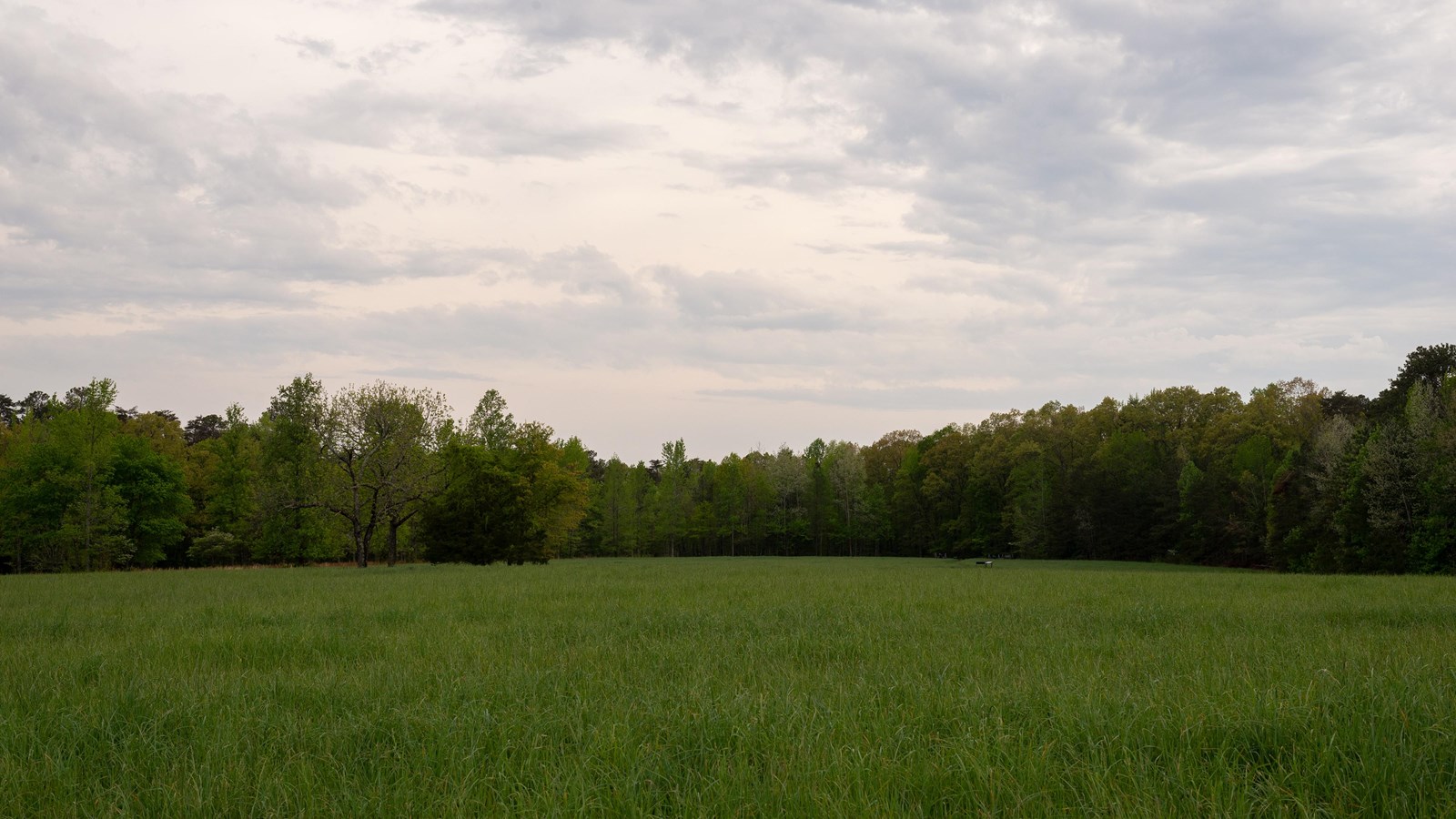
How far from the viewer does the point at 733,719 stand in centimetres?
591

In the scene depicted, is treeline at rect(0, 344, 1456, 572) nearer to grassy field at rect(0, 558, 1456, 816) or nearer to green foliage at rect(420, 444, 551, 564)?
green foliage at rect(420, 444, 551, 564)

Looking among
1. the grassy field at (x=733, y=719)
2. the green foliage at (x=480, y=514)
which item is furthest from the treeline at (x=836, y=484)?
the grassy field at (x=733, y=719)

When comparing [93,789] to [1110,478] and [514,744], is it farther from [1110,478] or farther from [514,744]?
[1110,478]

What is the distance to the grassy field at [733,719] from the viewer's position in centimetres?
453

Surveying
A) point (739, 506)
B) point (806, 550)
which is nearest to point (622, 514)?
point (739, 506)

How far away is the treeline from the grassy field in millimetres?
39118

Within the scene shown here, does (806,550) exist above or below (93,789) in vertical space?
below

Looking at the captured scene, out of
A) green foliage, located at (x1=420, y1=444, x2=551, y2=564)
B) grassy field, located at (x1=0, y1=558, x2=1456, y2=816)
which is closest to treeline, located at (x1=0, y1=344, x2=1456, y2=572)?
green foliage, located at (x1=420, y1=444, x2=551, y2=564)

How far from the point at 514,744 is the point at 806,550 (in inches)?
4407

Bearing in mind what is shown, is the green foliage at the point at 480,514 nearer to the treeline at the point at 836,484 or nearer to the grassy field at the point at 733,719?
the treeline at the point at 836,484

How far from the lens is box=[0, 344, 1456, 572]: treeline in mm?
47938

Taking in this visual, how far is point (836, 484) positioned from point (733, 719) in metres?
102

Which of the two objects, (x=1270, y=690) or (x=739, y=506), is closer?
(x=1270, y=690)

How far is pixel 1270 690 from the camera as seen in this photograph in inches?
234
